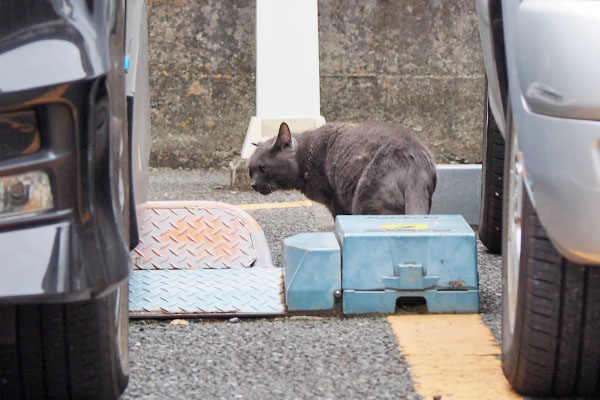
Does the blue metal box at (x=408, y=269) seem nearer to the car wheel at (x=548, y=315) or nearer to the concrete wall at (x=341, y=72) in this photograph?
the car wheel at (x=548, y=315)

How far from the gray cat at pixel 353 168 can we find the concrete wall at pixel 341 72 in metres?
2.08

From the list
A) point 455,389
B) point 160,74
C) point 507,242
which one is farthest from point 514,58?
point 160,74

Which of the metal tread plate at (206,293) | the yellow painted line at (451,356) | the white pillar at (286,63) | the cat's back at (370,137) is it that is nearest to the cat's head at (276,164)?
the cat's back at (370,137)

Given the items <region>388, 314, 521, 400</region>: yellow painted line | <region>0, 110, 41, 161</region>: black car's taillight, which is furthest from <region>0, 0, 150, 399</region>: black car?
<region>388, 314, 521, 400</region>: yellow painted line

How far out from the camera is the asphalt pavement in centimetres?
216

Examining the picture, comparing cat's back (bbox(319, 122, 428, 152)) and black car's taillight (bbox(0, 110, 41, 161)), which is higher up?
black car's taillight (bbox(0, 110, 41, 161))

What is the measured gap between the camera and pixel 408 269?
2857 mm

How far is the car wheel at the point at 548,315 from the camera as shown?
183 centimetres

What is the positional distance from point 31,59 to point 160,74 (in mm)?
5724

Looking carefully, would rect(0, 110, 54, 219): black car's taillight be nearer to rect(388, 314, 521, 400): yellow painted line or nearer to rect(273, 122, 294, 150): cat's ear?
rect(388, 314, 521, 400): yellow painted line

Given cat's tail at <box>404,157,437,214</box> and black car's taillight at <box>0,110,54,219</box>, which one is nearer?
black car's taillight at <box>0,110,54,219</box>

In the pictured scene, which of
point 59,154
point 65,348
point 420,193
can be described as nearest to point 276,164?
point 420,193

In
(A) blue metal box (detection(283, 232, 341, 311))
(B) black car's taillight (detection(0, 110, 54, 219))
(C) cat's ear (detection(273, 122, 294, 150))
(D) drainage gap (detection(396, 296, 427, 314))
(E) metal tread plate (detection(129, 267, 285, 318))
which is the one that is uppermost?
(B) black car's taillight (detection(0, 110, 54, 219))

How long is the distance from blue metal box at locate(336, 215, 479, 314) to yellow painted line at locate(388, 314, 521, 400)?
0.07m
